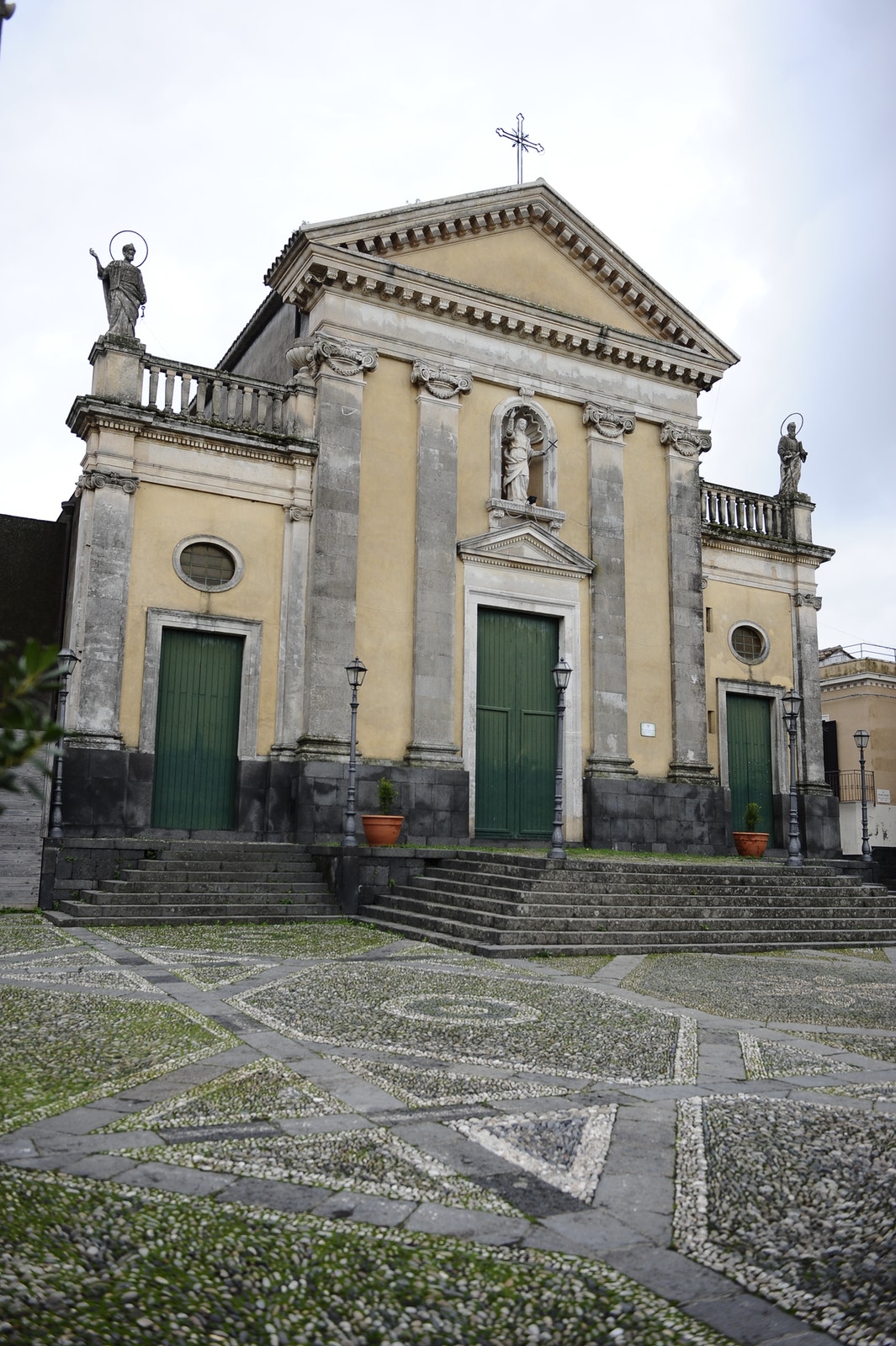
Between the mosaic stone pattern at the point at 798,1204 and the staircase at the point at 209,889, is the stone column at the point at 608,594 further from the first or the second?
the mosaic stone pattern at the point at 798,1204

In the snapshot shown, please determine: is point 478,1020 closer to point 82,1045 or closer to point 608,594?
point 82,1045

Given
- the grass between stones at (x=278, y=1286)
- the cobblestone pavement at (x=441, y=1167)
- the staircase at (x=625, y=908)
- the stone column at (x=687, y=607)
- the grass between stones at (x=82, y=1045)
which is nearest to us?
the grass between stones at (x=278, y=1286)

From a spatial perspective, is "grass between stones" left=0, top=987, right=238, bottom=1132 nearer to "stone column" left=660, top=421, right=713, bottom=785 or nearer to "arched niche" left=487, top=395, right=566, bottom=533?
"arched niche" left=487, top=395, right=566, bottom=533

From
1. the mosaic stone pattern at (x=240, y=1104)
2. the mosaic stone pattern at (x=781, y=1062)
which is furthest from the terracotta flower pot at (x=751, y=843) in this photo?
the mosaic stone pattern at (x=240, y=1104)

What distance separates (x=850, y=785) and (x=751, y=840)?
50.7 ft

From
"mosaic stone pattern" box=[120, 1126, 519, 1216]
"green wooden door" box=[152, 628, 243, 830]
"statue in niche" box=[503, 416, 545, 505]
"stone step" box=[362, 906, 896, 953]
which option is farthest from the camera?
"statue in niche" box=[503, 416, 545, 505]

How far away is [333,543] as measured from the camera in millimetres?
17281

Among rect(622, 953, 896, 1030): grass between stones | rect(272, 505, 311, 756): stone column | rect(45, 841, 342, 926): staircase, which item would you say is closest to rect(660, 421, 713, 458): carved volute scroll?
rect(272, 505, 311, 756): stone column

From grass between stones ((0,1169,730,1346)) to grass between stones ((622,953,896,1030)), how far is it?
5.06 metres

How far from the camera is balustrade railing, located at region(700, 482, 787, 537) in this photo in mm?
22328

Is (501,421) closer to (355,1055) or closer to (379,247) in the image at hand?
(379,247)

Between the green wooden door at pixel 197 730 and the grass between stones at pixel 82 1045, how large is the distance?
331 inches

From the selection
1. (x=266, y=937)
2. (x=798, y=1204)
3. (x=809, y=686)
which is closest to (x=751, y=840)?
(x=809, y=686)

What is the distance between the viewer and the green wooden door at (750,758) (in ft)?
69.8
